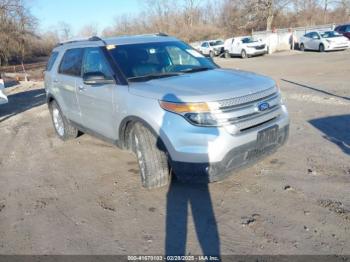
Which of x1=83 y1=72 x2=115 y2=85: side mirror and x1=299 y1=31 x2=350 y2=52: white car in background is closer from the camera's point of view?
x1=83 y1=72 x2=115 y2=85: side mirror

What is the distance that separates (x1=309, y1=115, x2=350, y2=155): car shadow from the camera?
5566 millimetres

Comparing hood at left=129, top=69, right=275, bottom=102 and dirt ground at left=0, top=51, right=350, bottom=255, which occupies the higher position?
hood at left=129, top=69, right=275, bottom=102

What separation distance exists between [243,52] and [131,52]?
25675 millimetres

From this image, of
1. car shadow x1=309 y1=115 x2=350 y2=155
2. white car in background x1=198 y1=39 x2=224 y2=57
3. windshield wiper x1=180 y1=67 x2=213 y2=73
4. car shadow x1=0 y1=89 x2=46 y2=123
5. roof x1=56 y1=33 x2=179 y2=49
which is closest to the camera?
windshield wiper x1=180 y1=67 x2=213 y2=73

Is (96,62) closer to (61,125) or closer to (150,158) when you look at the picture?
(150,158)

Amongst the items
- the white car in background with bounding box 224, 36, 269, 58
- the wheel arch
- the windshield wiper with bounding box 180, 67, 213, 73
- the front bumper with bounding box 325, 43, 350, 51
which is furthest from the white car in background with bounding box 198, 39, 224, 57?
the wheel arch

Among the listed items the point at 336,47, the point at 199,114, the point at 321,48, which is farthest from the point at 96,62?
the point at 321,48

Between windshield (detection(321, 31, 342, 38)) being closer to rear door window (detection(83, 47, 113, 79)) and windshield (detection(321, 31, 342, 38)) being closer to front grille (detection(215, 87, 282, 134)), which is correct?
rear door window (detection(83, 47, 113, 79))

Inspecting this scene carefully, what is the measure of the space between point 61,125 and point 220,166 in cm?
427

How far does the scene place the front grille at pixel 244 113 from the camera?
3768 millimetres

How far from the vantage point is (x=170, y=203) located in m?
4.14

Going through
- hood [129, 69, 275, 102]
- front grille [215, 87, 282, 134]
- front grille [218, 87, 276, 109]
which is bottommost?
front grille [215, 87, 282, 134]

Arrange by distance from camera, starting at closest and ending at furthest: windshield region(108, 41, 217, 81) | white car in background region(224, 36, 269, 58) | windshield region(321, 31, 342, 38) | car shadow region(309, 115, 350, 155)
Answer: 1. windshield region(108, 41, 217, 81)
2. car shadow region(309, 115, 350, 155)
3. windshield region(321, 31, 342, 38)
4. white car in background region(224, 36, 269, 58)

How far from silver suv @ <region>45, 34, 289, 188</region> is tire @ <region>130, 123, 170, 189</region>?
0.01 metres
